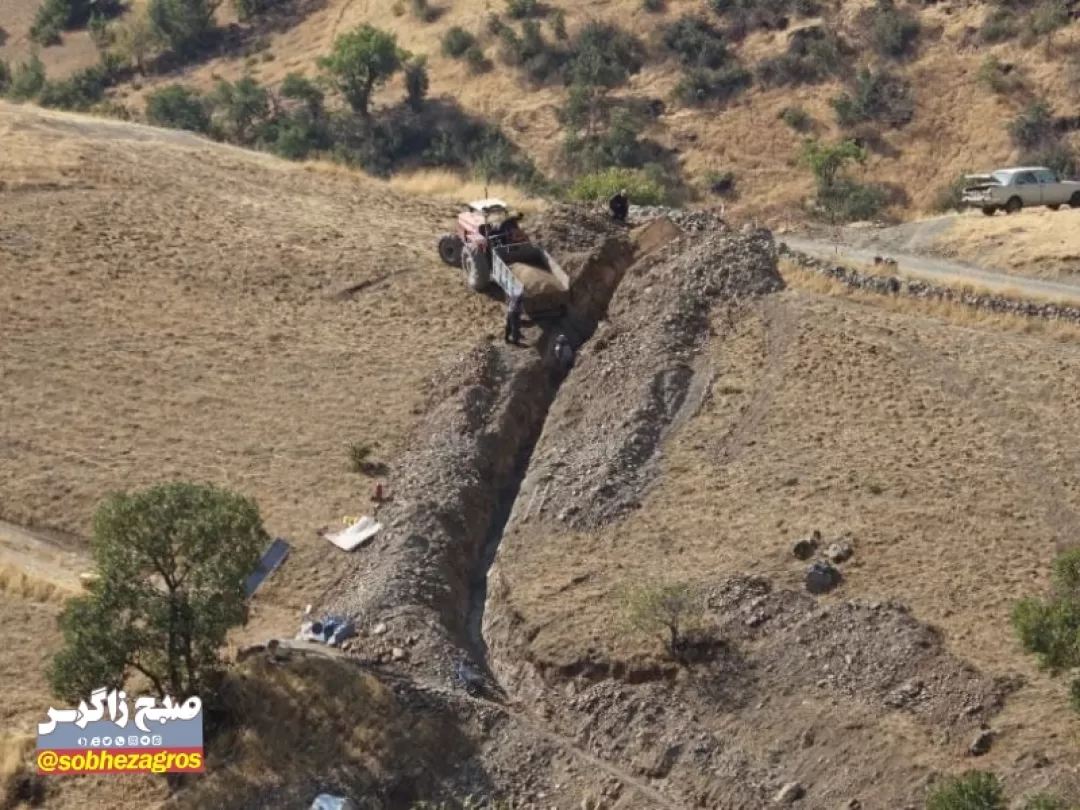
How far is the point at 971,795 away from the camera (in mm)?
17703

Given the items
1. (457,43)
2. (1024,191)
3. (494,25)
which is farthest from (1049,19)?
(457,43)

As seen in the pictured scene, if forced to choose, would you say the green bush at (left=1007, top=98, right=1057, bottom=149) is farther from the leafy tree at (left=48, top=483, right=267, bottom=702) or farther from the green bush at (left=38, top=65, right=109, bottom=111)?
the leafy tree at (left=48, top=483, right=267, bottom=702)

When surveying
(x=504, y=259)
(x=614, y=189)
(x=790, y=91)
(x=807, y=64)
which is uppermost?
(x=504, y=259)

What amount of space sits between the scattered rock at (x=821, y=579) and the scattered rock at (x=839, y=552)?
1.15 ft

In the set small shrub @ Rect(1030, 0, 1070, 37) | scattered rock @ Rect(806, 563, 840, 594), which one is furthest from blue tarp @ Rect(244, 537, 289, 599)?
small shrub @ Rect(1030, 0, 1070, 37)

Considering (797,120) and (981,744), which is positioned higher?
(981,744)

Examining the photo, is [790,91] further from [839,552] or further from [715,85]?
[839,552]

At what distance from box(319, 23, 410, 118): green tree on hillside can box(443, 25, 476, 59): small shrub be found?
9.18 feet

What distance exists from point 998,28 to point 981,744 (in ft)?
149

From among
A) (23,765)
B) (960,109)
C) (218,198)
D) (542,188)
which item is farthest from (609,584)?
(960,109)

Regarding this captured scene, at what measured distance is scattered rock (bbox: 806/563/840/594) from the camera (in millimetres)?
23328

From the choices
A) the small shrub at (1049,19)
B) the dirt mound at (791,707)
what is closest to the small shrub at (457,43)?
the small shrub at (1049,19)

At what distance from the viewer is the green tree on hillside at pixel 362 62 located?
218 ft

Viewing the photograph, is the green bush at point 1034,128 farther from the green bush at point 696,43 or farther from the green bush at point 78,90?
the green bush at point 78,90
